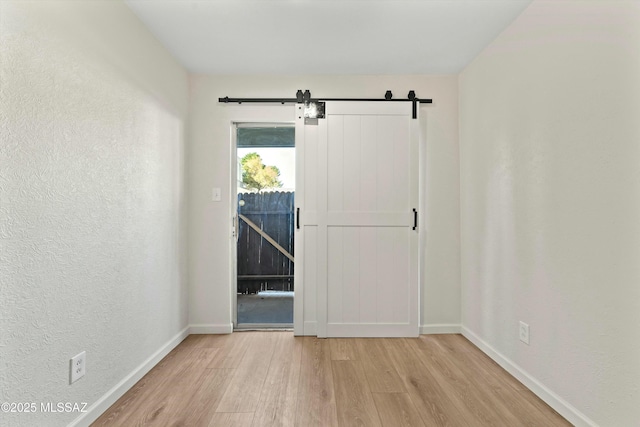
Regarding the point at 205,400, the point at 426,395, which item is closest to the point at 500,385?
the point at 426,395

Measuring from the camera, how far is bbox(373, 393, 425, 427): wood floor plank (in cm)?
173

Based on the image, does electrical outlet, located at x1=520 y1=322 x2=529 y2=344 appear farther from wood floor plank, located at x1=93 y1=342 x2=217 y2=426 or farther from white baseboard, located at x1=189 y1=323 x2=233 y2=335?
white baseboard, located at x1=189 y1=323 x2=233 y2=335

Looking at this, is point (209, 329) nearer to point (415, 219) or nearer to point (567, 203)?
point (415, 219)

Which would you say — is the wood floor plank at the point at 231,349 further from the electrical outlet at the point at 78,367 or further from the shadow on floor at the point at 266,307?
the electrical outlet at the point at 78,367

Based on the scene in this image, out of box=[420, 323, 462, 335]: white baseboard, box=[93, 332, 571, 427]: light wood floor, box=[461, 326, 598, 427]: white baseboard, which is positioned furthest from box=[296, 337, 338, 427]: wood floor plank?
box=[461, 326, 598, 427]: white baseboard

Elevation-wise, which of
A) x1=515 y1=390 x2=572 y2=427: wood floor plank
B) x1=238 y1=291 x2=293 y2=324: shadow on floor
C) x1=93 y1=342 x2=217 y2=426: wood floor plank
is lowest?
x1=93 y1=342 x2=217 y2=426: wood floor plank

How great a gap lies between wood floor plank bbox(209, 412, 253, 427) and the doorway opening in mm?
1433

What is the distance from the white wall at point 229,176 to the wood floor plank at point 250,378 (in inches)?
18.9

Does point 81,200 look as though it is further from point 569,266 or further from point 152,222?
point 569,266

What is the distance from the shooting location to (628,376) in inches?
57.9

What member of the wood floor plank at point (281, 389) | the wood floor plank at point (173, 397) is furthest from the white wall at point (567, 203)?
the wood floor plank at point (173, 397)

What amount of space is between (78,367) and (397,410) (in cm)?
163

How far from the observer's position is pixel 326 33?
2410 mm

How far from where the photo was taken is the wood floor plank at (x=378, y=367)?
210 cm
